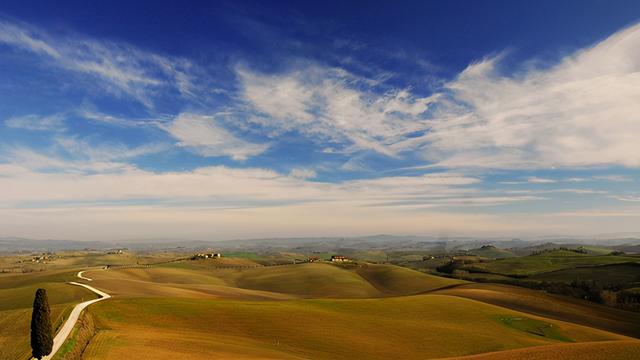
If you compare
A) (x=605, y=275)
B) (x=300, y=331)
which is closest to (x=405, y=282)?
(x=605, y=275)

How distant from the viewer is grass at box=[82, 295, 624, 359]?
149 feet

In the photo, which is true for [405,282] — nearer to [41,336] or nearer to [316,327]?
[316,327]

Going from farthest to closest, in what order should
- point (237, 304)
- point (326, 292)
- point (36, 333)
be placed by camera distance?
point (326, 292), point (237, 304), point (36, 333)

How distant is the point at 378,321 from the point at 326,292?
277 ft

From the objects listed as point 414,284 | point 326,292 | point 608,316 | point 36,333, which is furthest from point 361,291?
point 36,333

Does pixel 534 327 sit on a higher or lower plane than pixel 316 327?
lower

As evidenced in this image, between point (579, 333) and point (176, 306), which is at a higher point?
point (176, 306)

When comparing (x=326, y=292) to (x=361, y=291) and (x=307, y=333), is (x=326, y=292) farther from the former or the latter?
(x=307, y=333)

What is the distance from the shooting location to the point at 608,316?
92562 mm

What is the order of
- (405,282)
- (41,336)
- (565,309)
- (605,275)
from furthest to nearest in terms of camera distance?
(605,275) → (405,282) → (565,309) → (41,336)

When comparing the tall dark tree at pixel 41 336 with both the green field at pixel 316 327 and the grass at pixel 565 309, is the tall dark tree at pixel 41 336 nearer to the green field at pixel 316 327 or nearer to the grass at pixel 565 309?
the green field at pixel 316 327

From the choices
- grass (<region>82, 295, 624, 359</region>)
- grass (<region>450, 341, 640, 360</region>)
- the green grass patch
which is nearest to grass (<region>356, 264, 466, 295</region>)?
the green grass patch

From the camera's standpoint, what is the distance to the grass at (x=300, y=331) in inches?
1788

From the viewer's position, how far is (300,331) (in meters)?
58.2
